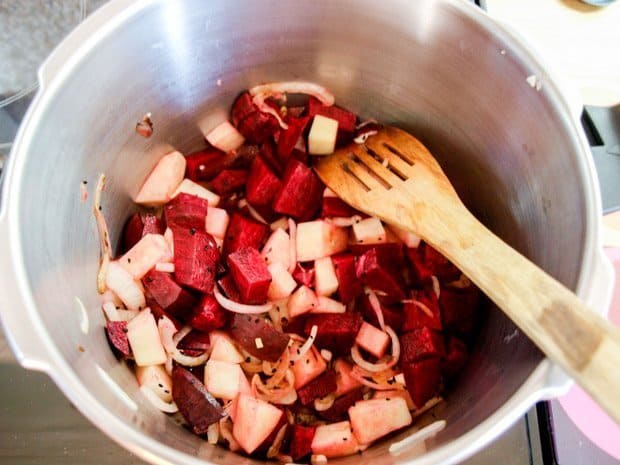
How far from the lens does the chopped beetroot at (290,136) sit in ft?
5.38

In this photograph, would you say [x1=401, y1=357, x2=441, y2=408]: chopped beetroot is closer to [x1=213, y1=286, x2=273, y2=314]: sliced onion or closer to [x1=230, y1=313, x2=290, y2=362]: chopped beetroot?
[x1=230, y1=313, x2=290, y2=362]: chopped beetroot

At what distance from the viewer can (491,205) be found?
59.7 inches

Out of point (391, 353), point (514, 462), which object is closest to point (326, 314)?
point (391, 353)

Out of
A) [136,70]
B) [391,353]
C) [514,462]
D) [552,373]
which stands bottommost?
[514,462]

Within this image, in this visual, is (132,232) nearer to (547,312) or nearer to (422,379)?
(422,379)

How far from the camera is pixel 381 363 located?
1.50 m

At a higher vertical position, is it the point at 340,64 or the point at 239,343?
the point at 340,64

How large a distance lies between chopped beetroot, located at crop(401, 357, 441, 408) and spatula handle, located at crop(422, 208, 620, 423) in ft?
1.09

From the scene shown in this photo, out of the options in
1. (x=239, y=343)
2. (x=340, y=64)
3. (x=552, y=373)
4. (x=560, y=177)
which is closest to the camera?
(x=552, y=373)

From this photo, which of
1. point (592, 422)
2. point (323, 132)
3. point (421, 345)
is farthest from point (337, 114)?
point (592, 422)

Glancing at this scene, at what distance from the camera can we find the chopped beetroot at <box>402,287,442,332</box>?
59.1 inches

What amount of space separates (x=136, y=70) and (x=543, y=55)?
3.14 feet

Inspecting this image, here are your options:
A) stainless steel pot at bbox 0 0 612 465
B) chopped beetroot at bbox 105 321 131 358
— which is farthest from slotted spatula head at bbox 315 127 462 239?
chopped beetroot at bbox 105 321 131 358

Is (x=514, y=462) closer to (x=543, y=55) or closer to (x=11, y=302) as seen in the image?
(x=543, y=55)
